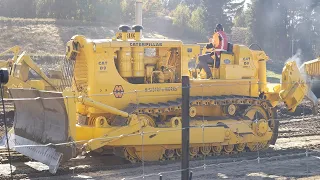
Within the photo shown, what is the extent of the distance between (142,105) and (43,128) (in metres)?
2.48

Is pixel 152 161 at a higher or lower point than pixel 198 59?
lower

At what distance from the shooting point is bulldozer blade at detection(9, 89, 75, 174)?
12500 mm

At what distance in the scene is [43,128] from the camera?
1344cm

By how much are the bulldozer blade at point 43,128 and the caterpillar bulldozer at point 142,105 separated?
2 cm

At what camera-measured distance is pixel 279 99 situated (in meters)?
16.9

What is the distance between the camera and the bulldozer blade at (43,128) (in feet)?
41.0

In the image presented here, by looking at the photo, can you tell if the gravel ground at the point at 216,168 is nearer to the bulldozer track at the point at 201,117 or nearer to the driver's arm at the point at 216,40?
the bulldozer track at the point at 201,117

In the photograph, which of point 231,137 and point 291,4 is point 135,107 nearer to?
point 231,137

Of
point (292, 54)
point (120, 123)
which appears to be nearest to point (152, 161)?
point (120, 123)

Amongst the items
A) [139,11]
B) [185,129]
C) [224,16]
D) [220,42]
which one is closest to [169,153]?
[220,42]

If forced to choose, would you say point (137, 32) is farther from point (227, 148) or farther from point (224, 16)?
point (224, 16)

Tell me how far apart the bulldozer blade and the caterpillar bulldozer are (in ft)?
0.08

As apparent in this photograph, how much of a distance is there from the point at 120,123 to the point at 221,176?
278 cm

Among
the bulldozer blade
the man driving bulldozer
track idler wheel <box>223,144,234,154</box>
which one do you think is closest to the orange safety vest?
the man driving bulldozer
